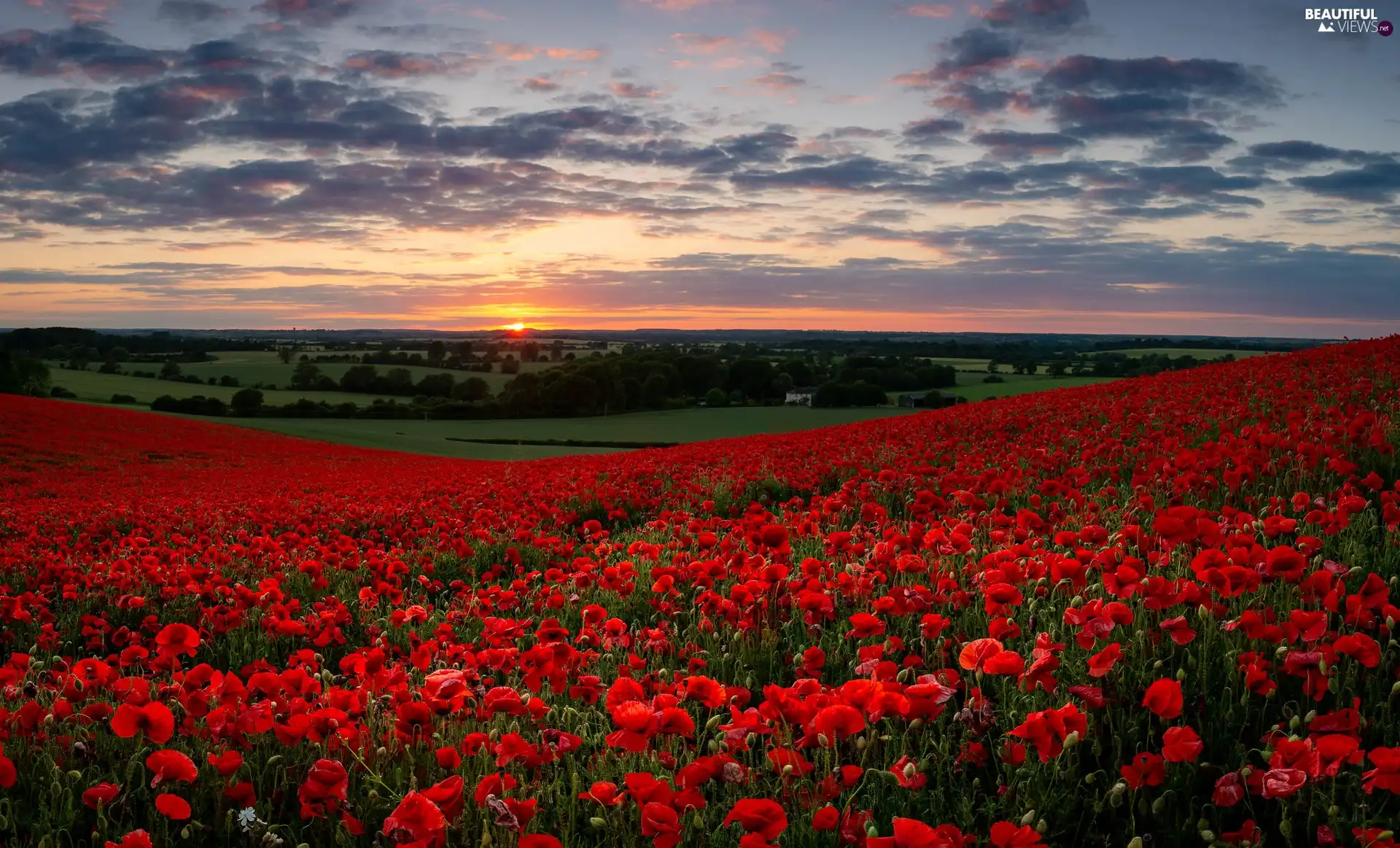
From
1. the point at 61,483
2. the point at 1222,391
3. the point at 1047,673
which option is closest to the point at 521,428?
the point at 61,483

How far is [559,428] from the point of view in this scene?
4900 centimetres

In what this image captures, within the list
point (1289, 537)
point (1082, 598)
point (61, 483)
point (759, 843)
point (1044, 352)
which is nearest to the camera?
point (759, 843)

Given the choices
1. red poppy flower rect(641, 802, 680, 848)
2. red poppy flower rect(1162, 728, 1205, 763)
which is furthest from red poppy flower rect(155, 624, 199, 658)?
red poppy flower rect(1162, 728, 1205, 763)

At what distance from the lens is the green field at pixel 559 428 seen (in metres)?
39.8

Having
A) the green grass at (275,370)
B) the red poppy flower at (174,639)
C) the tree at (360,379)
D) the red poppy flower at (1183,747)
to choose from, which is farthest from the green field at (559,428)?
the red poppy flower at (1183,747)

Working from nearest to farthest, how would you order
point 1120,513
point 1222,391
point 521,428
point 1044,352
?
A: point 1120,513 → point 1222,391 → point 521,428 → point 1044,352

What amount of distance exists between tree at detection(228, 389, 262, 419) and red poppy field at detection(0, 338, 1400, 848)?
48434mm

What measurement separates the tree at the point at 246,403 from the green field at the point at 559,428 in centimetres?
271

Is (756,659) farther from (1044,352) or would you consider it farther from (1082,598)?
(1044,352)

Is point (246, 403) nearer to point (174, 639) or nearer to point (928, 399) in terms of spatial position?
point (928, 399)

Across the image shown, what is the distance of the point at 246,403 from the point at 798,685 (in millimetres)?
58110

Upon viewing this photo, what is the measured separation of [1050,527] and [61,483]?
71.6 ft

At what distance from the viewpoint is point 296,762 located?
142 inches

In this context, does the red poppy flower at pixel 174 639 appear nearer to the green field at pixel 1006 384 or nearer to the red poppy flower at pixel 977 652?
the red poppy flower at pixel 977 652
